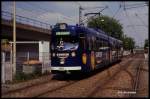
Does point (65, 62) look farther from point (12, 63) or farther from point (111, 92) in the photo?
point (111, 92)

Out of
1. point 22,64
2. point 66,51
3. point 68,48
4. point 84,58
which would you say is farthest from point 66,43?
point 22,64

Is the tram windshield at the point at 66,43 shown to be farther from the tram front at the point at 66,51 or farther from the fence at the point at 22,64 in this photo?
the fence at the point at 22,64

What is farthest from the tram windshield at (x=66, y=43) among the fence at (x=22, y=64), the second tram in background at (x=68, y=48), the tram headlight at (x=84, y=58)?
the fence at (x=22, y=64)

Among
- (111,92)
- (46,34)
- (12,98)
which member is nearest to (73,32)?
(111,92)

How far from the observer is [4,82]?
22562mm

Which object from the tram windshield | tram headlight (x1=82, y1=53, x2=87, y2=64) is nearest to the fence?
the tram windshield

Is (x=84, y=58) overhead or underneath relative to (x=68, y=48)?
underneath

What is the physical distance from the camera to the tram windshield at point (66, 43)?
24.5 m

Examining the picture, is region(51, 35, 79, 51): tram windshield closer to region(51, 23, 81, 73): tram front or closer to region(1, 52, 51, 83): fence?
region(51, 23, 81, 73): tram front

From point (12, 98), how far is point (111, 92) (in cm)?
473

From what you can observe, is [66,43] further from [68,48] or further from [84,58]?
[84,58]

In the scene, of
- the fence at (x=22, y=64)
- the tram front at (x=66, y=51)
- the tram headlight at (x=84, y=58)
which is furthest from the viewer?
the tram headlight at (x=84, y=58)

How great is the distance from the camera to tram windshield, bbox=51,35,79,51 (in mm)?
24531

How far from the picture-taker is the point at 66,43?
24.6 metres
